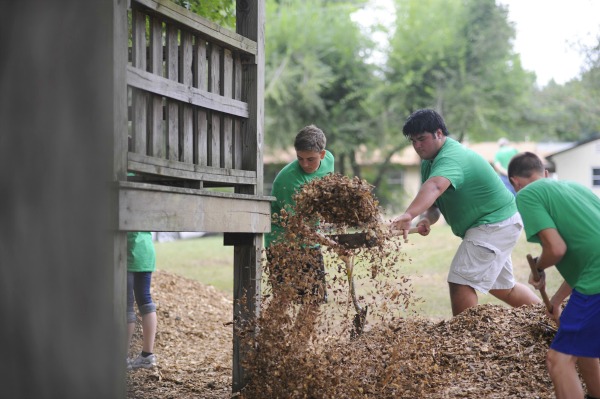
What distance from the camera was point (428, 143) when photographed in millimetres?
6867

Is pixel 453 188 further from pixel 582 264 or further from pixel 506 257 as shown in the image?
pixel 582 264

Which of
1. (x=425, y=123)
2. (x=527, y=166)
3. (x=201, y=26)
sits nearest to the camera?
(x=527, y=166)

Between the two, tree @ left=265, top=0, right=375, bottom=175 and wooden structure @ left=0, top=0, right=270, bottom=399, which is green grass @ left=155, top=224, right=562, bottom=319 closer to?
wooden structure @ left=0, top=0, right=270, bottom=399

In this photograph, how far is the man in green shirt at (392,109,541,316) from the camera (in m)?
6.83

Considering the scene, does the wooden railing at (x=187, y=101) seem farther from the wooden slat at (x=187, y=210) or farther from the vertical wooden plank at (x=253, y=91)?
the wooden slat at (x=187, y=210)

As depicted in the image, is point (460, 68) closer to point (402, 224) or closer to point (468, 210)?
point (468, 210)

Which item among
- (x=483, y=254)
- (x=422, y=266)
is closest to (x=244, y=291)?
(x=483, y=254)

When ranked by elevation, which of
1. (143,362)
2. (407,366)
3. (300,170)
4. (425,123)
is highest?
(425,123)

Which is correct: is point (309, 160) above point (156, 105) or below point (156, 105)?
below

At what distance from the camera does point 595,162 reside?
31.7m

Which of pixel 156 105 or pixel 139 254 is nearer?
pixel 156 105

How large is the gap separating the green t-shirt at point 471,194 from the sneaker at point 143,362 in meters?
3.18

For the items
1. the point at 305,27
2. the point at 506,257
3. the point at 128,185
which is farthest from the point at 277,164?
the point at 128,185

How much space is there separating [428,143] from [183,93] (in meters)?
2.53
